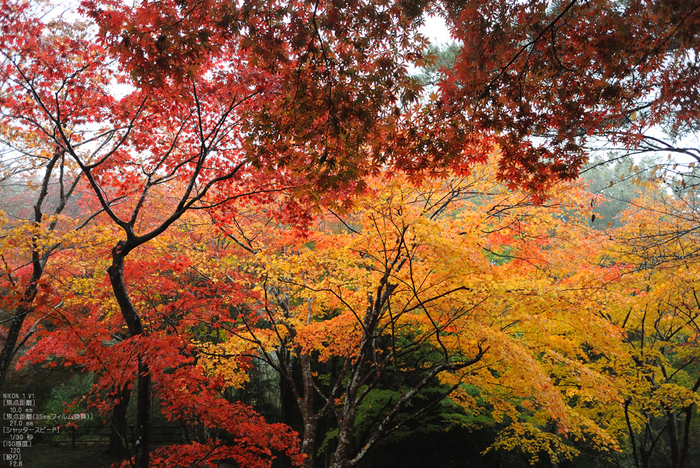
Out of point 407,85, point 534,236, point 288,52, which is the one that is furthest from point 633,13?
point 534,236

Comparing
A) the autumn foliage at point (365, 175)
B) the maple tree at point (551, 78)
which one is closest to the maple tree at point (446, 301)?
the autumn foliage at point (365, 175)

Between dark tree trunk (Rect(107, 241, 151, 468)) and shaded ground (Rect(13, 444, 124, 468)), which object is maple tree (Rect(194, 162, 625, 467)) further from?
shaded ground (Rect(13, 444, 124, 468))

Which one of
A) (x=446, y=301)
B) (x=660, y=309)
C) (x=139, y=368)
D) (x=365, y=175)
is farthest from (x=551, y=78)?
(x=660, y=309)

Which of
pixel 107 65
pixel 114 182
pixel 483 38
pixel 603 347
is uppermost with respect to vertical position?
pixel 107 65

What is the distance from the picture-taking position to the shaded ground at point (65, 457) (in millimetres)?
12134

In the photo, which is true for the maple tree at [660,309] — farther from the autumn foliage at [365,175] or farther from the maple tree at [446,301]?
the maple tree at [446,301]

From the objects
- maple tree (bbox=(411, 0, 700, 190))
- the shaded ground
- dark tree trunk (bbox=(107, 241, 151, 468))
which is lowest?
the shaded ground

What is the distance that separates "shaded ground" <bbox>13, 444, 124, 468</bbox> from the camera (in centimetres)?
1213

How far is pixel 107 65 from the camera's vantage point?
6.50m

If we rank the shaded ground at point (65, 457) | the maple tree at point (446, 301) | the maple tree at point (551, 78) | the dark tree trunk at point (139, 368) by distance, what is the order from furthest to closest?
the shaded ground at point (65, 457) < the maple tree at point (446, 301) < the dark tree trunk at point (139, 368) < the maple tree at point (551, 78)

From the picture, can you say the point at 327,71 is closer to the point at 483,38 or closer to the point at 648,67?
the point at 483,38

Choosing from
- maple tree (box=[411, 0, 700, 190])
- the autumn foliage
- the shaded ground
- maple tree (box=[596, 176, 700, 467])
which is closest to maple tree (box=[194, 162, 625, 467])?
the autumn foliage

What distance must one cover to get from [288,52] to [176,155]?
4.06 m

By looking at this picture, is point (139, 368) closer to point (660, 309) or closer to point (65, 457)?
point (660, 309)
